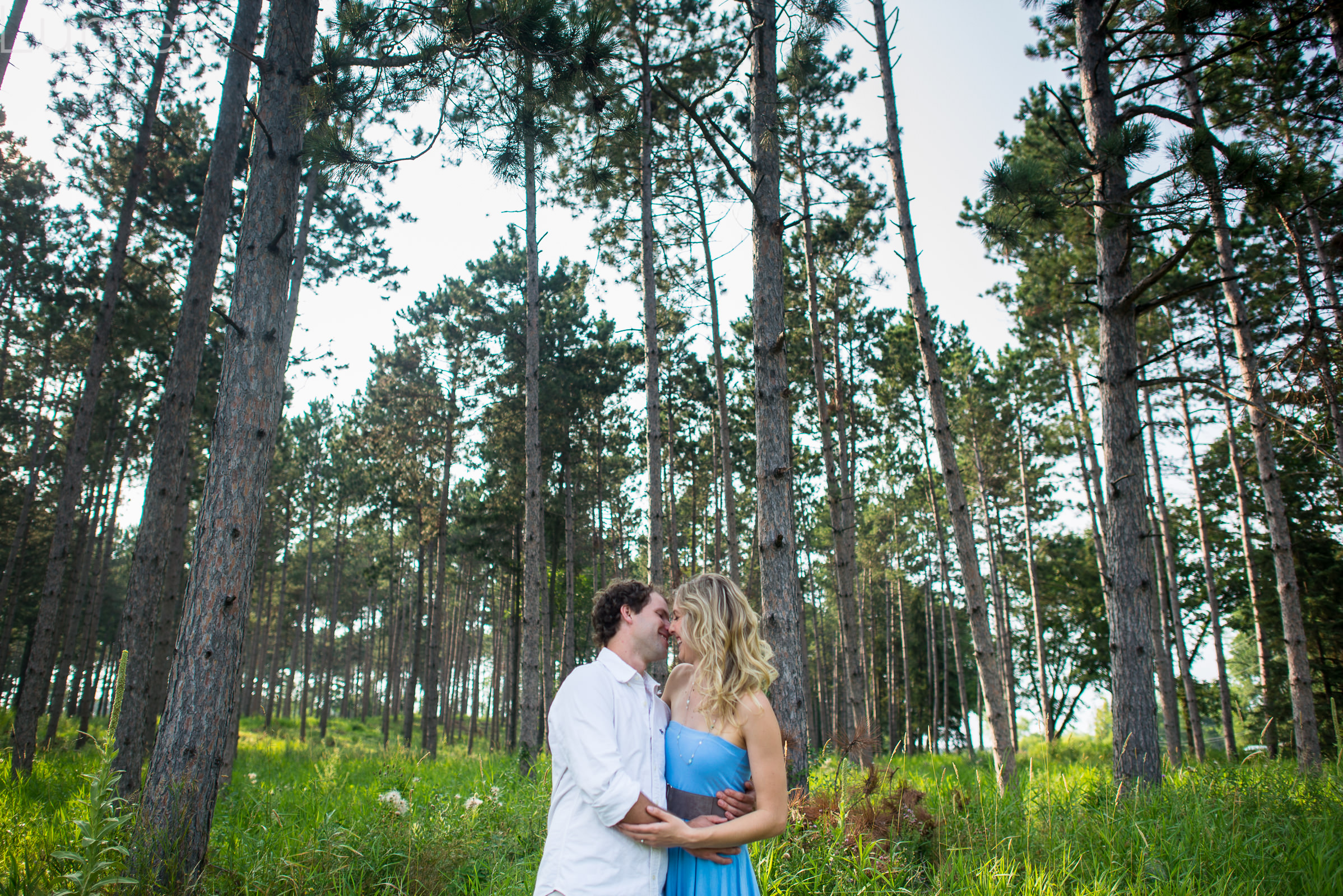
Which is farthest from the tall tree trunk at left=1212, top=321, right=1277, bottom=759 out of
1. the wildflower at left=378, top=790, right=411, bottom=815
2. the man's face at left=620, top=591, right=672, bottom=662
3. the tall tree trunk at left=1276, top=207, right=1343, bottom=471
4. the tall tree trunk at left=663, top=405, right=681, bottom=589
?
the wildflower at left=378, top=790, right=411, bottom=815

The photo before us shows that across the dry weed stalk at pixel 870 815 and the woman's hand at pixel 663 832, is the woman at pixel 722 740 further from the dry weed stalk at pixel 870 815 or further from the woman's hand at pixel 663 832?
the dry weed stalk at pixel 870 815

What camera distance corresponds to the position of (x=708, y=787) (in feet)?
8.12

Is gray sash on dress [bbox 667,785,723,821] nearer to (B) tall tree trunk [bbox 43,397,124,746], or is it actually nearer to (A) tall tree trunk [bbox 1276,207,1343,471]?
(A) tall tree trunk [bbox 1276,207,1343,471]

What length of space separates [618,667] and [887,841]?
3048 millimetres

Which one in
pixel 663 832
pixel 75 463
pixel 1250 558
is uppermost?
pixel 75 463

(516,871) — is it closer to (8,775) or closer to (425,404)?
(8,775)

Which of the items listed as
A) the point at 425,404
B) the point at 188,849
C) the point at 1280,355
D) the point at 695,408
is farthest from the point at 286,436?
the point at 1280,355

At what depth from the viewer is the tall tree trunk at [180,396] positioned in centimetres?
696

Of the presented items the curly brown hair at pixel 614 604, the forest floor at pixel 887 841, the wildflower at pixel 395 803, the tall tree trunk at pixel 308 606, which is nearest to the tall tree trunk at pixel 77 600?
the tall tree trunk at pixel 308 606

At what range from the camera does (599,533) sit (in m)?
23.2

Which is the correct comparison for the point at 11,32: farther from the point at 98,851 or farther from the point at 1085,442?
the point at 1085,442

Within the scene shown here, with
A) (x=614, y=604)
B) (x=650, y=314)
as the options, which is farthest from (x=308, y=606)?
(x=614, y=604)

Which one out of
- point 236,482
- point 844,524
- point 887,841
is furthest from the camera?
point 844,524

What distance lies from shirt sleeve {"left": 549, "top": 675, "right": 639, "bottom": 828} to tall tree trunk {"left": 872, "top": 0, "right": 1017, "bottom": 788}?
191 inches
